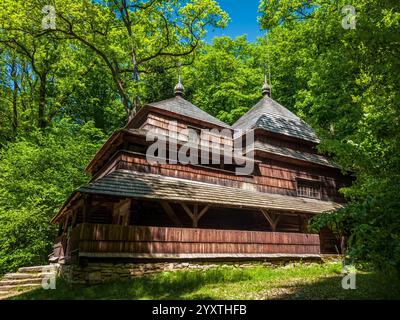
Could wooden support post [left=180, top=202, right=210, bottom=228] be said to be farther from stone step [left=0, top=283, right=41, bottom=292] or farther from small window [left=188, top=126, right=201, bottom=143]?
small window [left=188, top=126, right=201, bottom=143]

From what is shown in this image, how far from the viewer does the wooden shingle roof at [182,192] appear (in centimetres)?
1191

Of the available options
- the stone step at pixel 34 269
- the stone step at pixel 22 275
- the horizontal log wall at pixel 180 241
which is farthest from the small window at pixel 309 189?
the stone step at pixel 22 275

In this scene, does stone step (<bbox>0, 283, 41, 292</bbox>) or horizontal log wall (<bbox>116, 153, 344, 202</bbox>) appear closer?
stone step (<bbox>0, 283, 41, 292</bbox>)

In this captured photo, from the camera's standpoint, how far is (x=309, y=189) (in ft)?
69.1

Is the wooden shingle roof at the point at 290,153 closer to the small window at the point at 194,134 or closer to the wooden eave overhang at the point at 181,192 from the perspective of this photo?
the wooden eave overhang at the point at 181,192

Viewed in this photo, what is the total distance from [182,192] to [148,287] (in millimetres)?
4474

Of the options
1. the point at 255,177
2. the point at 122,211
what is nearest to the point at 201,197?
the point at 122,211

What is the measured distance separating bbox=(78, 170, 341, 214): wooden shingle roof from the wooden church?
45 millimetres

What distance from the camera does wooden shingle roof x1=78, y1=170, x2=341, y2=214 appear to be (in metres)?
11.9

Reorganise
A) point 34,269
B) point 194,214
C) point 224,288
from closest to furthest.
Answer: point 224,288
point 194,214
point 34,269

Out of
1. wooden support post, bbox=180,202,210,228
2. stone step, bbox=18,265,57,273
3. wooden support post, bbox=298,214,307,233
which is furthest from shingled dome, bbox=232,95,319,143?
stone step, bbox=18,265,57,273

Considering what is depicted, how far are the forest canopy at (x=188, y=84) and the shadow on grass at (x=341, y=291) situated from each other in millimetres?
1924

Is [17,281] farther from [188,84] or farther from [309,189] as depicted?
[188,84]

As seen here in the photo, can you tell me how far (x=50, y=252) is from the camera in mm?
21719
